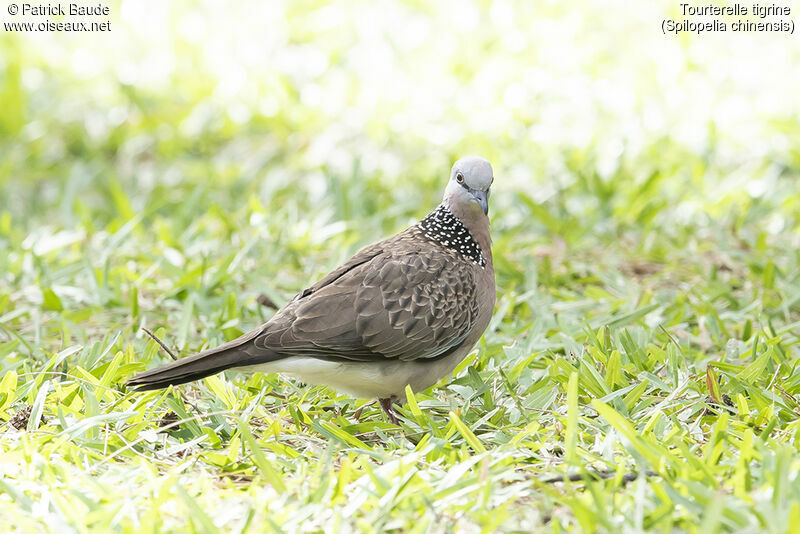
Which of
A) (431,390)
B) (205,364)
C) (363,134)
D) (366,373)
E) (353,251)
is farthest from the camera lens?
(363,134)

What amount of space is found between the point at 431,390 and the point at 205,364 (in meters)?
1.09

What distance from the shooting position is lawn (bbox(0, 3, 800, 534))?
9.96ft

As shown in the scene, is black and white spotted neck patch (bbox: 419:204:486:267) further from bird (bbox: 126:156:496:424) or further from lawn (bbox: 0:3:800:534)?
lawn (bbox: 0:3:800:534)

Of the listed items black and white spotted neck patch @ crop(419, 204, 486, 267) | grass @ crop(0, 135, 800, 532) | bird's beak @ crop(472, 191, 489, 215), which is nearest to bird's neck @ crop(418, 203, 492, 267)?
black and white spotted neck patch @ crop(419, 204, 486, 267)

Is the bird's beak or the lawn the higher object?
the bird's beak

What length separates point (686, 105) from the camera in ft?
26.9

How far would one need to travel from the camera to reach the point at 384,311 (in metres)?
4.03

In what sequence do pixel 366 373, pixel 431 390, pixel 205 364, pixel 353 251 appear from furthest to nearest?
pixel 353 251 < pixel 431 390 < pixel 366 373 < pixel 205 364

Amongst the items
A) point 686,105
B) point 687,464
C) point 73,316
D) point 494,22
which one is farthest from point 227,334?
point 494,22

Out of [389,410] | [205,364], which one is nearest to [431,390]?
[389,410]

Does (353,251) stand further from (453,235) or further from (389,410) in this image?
(389,410)

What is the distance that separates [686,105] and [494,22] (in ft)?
6.73

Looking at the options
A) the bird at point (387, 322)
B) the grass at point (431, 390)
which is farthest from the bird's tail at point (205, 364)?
the grass at point (431, 390)

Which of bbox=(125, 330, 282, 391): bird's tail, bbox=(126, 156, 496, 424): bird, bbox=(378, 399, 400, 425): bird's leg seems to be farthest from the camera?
bbox=(378, 399, 400, 425): bird's leg
